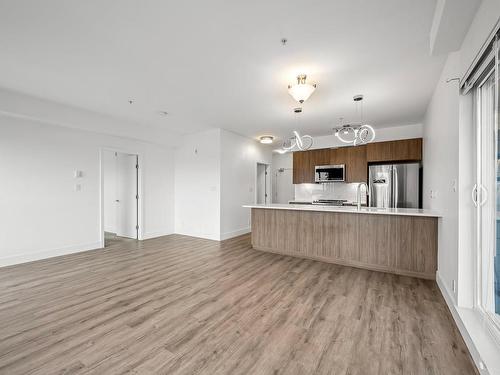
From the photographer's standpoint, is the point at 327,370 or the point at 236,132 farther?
the point at 236,132

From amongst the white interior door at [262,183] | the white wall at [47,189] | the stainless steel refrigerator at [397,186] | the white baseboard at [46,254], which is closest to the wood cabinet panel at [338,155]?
the stainless steel refrigerator at [397,186]

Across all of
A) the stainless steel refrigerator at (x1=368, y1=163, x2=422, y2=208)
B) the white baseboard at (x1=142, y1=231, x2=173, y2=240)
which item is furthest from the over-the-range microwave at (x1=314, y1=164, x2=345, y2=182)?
the white baseboard at (x1=142, y1=231, x2=173, y2=240)

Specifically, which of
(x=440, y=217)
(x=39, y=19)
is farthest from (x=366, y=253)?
(x=39, y=19)

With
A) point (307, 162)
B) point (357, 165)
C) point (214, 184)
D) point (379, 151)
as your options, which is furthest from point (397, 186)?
point (214, 184)

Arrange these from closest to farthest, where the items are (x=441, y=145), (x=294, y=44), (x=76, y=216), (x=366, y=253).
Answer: (x=294, y=44) < (x=441, y=145) < (x=366, y=253) < (x=76, y=216)

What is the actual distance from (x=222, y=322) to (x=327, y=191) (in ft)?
17.4

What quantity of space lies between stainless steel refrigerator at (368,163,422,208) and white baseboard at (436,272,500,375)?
2947 mm

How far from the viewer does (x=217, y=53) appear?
2494 millimetres

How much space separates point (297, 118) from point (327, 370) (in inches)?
169

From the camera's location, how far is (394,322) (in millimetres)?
2143

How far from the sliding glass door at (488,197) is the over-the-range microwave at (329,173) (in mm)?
3753

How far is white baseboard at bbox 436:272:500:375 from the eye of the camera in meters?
1.46

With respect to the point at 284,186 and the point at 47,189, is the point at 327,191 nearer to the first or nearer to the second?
the point at 284,186

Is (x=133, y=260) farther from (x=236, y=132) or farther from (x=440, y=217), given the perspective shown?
(x=440, y=217)
